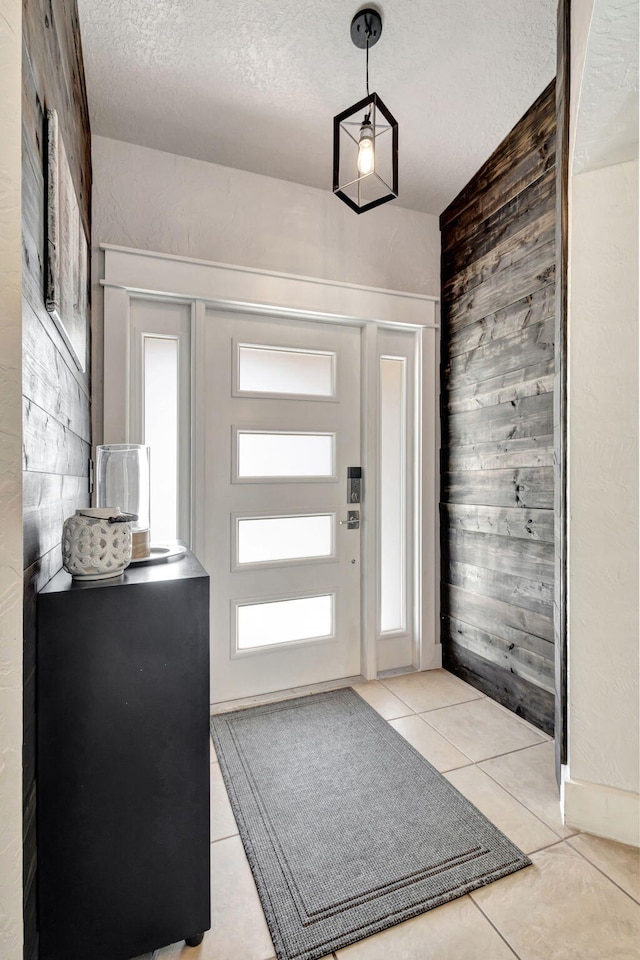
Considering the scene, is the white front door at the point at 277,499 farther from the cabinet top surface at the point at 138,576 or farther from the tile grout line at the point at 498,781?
the cabinet top surface at the point at 138,576

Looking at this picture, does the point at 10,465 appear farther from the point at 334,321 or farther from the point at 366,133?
the point at 334,321

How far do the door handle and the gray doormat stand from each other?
1.00 metres

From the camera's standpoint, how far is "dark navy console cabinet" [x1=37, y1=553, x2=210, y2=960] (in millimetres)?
1069

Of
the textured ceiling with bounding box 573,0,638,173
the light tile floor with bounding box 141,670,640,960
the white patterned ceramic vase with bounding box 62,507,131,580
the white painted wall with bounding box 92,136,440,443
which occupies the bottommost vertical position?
the light tile floor with bounding box 141,670,640,960

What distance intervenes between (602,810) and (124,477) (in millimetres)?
2053

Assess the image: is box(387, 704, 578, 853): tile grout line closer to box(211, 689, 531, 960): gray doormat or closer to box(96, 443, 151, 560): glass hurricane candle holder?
box(211, 689, 531, 960): gray doormat

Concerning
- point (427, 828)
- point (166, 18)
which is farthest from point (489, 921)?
point (166, 18)

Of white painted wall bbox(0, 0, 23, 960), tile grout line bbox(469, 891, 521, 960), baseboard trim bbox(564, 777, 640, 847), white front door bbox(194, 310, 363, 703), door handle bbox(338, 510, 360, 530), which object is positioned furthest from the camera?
door handle bbox(338, 510, 360, 530)

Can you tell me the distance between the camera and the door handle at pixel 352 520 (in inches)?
110

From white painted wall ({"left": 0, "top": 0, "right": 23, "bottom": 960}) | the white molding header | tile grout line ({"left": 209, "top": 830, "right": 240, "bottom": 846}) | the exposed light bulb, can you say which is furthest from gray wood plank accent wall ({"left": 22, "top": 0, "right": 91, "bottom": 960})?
the exposed light bulb

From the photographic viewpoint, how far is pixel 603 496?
1620 mm

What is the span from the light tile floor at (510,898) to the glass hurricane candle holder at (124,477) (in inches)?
44.5

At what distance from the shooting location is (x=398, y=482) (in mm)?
2930

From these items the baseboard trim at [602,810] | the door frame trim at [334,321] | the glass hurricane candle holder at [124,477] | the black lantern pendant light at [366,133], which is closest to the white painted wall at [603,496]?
the baseboard trim at [602,810]
